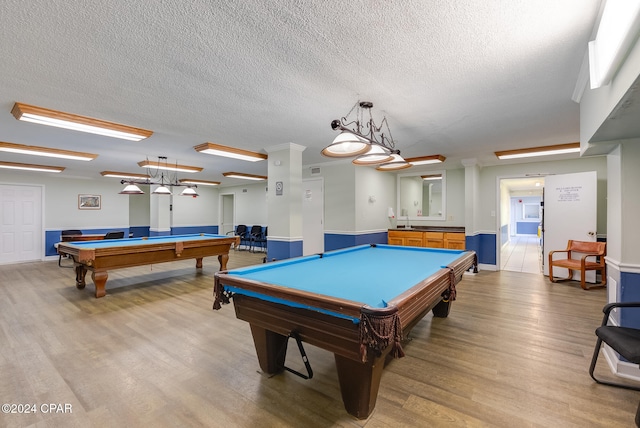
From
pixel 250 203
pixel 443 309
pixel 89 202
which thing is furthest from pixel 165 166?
pixel 443 309

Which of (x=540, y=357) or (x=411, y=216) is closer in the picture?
(x=540, y=357)

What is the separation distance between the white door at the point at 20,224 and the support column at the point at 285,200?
7.36 metres

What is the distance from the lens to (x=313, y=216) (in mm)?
6770

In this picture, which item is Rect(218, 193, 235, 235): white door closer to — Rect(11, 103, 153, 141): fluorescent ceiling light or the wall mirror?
the wall mirror

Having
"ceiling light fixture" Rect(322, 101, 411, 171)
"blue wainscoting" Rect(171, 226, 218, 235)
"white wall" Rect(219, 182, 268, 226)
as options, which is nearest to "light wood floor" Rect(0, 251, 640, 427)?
"ceiling light fixture" Rect(322, 101, 411, 171)

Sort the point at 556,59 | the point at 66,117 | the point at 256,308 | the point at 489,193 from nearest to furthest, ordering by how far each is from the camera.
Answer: the point at 256,308 < the point at 556,59 < the point at 66,117 < the point at 489,193

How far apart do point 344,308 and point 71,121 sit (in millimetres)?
3742

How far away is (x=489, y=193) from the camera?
262 inches

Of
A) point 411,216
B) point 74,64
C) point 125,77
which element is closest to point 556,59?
point 125,77

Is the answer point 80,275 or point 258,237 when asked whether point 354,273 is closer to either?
point 80,275

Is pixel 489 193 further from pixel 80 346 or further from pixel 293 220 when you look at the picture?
pixel 80 346

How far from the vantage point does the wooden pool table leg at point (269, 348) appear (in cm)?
225

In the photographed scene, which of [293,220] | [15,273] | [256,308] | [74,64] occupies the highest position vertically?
[74,64]

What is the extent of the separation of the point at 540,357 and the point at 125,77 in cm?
430
